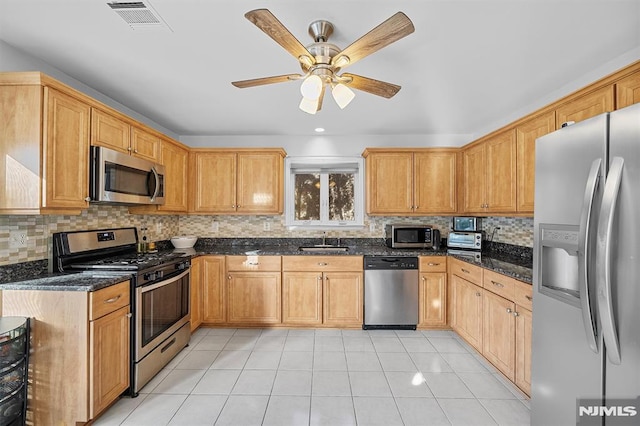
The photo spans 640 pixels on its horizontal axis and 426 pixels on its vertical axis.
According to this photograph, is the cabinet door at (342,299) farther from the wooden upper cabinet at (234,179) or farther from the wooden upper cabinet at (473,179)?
the wooden upper cabinet at (473,179)

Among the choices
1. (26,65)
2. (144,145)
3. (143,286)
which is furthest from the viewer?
(144,145)

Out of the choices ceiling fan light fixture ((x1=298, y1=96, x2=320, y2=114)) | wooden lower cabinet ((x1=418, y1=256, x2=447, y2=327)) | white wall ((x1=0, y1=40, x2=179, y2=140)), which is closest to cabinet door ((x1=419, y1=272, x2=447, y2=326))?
wooden lower cabinet ((x1=418, y1=256, x2=447, y2=327))

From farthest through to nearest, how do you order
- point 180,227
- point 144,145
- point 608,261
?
1. point 180,227
2. point 144,145
3. point 608,261

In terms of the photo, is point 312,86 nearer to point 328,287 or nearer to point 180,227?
point 328,287

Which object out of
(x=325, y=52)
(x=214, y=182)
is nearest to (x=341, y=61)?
(x=325, y=52)

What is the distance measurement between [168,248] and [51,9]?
2.69m

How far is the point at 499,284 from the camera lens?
2.33 m

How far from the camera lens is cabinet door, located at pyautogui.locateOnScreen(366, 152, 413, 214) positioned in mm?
3641

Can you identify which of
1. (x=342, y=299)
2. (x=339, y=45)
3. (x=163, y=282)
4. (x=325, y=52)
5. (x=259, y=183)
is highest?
(x=339, y=45)

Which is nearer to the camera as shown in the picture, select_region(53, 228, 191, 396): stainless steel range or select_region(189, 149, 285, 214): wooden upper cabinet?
select_region(53, 228, 191, 396): stainless steel range

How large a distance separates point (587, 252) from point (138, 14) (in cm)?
256

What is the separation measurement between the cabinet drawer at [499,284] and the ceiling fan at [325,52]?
5.63ft

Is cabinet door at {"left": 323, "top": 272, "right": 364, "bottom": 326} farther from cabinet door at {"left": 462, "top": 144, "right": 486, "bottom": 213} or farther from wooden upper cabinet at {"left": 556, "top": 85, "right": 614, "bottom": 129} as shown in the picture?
wooden upper cabinet at {"left": 556, "top": 85, "right": 614, "bottom": 129}

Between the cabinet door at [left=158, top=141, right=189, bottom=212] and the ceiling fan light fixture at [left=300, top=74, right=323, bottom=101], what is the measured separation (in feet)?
7.09
